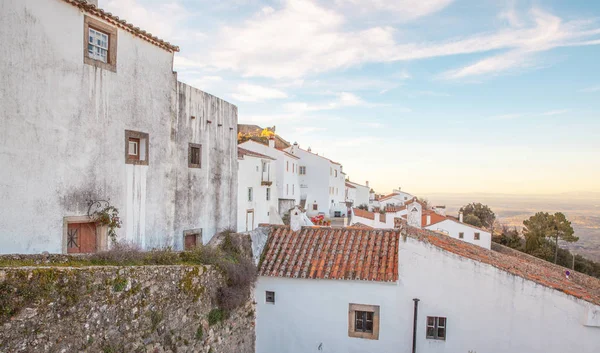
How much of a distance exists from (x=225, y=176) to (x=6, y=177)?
8.77 m

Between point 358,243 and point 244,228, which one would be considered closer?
point 358,243

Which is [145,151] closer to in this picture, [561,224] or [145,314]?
[145,314]

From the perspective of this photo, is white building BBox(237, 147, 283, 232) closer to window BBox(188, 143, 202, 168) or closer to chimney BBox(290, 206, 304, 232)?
window BBox(188, 143, 202, 168)

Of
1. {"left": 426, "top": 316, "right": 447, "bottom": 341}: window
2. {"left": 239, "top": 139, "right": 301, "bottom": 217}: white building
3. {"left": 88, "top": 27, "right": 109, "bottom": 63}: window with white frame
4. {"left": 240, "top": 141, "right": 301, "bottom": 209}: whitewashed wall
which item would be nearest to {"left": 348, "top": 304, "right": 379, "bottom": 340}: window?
{"left": 426, "top": 316, "right": 447, "bottom": 341}: window

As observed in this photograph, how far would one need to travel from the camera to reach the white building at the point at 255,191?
29.7 meters

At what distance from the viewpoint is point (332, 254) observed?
43.8 ft

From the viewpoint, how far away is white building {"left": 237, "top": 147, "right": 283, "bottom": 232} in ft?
97.4

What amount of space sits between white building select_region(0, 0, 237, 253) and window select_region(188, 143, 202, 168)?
42 mm

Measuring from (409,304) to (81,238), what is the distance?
30.8ft

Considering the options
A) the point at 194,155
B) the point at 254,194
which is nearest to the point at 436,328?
the point at 194,155

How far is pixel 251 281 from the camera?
1230 centimetres

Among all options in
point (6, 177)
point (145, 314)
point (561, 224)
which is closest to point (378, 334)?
point (145, 314)

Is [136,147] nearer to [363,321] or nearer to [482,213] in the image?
[363,321]

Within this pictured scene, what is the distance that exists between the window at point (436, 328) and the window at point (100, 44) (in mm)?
11547
